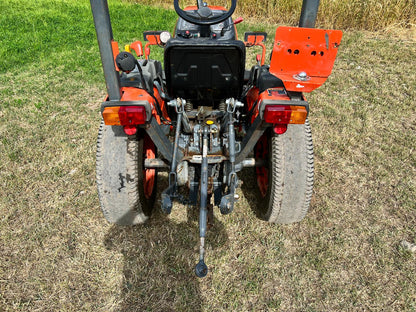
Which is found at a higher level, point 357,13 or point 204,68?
point 204,68

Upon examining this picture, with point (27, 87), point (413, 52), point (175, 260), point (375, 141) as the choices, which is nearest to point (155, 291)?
point (175, 260)

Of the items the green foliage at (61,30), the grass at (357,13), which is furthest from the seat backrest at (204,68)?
the grass at (357,13)

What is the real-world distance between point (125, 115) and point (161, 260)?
1.29 meters

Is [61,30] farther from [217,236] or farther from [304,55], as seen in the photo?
[304,55]

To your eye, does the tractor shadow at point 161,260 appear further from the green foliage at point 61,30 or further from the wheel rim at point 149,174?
the green foliage at point 61,30

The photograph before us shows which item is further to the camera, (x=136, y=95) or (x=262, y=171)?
(x=262, y=171)

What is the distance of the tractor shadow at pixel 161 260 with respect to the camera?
221cm

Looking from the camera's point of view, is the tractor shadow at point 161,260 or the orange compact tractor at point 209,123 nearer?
the orange compact tractor at point 209,123

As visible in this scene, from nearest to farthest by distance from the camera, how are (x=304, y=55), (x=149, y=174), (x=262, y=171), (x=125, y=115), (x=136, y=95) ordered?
(x=304, y=55), (x=125, y=115), (x=136, y=95), (x=149, y=174), (x=262, y=171)

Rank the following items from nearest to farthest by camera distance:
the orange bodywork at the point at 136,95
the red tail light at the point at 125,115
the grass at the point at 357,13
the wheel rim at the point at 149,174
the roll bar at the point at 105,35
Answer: the roll bar at the point at 105,35 < the red tail light at the point at 125,115 < the orange bodywork at the point at 136,95 < the wheel rim at the point at 149,174 < the grass at the point at 357,13

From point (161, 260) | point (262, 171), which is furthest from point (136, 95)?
point (262, 171)

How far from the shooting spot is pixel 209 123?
2701mm

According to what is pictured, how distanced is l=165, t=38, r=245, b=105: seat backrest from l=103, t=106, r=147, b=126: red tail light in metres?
0.65

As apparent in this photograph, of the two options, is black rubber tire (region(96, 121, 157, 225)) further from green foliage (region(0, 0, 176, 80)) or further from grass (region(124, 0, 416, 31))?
grass (region(124, 0, 416, 31))
